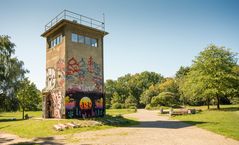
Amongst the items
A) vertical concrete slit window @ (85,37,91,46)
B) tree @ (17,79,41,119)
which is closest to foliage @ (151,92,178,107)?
tree @ (17,79,41,119)

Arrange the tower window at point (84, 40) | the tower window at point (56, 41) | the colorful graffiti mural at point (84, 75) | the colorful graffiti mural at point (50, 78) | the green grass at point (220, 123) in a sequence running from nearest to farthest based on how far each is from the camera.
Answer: the green grass at point (220, 123)
the colorful graffiti mural at point (84, 75)
the tower window at point (84, 40)
the tower window at point (56, 41)
the colorful graffiti mural at point (50, 78)

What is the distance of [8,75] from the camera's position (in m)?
31.8

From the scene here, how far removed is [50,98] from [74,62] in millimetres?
6494

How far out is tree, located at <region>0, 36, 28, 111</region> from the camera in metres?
27.8

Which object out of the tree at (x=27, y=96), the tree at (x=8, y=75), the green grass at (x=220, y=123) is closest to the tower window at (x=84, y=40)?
the tree at (x=8, y=75)

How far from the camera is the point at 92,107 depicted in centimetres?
2786

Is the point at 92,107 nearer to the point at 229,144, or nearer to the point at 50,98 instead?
the point at 50,98

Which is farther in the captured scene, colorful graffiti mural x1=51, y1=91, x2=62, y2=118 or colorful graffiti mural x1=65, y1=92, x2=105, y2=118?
colorful graffiti mural x1=51, y1=91, x2=62, y2=118

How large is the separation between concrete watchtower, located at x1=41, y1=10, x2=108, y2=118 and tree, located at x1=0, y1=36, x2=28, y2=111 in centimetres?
465

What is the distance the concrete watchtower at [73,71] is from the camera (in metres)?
26.1

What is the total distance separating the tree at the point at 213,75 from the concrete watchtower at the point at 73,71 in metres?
21.5

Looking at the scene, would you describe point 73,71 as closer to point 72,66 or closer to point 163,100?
point 72,66

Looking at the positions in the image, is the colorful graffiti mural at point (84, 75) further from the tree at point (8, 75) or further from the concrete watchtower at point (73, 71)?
the tree at point (8, 75)

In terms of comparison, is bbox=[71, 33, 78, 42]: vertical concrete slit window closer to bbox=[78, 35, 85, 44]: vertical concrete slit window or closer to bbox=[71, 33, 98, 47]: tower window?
bbox=[71, 33, 98, 47]: tower window
